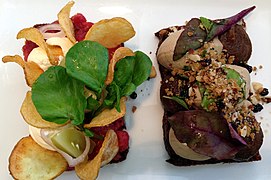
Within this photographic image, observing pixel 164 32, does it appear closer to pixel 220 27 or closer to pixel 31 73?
pixel 220 27

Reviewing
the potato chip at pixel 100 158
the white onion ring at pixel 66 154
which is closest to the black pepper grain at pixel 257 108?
the potato chip at pixel 100 158

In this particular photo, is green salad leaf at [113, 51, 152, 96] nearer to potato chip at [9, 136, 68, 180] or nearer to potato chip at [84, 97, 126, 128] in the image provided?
Answer: potato chip at [84, 97, 126, 128]

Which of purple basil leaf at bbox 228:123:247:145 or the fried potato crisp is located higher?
the fried potato crisp

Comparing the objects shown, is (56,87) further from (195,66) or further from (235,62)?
(235,62)

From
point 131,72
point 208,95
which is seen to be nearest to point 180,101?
point 208,95

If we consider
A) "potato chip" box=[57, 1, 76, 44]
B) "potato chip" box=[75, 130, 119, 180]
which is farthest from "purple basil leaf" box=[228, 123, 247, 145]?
"potato chip" box=[57, 1, 76, 44]

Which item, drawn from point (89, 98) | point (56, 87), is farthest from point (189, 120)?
point (56, 87)

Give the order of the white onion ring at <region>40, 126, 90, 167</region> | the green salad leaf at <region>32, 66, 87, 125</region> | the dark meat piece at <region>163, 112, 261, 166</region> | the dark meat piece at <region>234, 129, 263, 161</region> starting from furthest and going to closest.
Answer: the dark meat piece at <region>163, 112, 261, 166</region> < the dark meat piece at <region>234, 129, 263, 161</region> < the white onion ring at <region>40, 126, 90, 167</region> < the green salad leaf at <region>32, 66, 87, 125</region>
